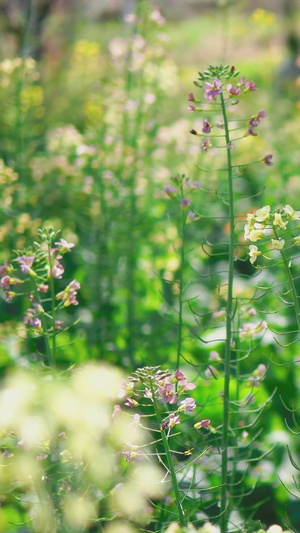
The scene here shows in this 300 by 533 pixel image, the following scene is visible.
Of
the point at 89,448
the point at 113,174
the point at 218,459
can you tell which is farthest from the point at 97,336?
the point at 89,448

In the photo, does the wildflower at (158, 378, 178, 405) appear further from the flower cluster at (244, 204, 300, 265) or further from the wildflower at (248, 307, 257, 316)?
the wildflower at (248, 307, 257, 316)

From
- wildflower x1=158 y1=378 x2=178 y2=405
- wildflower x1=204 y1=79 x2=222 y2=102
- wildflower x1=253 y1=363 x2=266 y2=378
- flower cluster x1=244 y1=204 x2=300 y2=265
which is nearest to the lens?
wildflower x1=158 y1=378 x2=178 y2=405

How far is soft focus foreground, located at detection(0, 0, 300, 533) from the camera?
1336 mm

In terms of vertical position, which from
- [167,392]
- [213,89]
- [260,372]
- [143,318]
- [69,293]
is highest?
[213,89]

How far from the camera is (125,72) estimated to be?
351cm

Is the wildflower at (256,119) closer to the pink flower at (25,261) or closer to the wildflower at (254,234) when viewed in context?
the wildflower at (254,234)

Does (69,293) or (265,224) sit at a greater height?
(265,224)

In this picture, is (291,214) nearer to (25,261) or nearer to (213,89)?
(213,89)

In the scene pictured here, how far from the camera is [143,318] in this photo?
346 centimetres

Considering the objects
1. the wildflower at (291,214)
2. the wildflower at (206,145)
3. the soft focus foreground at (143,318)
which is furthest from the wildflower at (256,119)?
the wildflower at (291,214)

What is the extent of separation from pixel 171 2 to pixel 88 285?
841 inches

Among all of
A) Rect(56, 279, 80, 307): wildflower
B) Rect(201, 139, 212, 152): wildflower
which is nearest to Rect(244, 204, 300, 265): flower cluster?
Rect(201, 139, 212, 152): wildflower

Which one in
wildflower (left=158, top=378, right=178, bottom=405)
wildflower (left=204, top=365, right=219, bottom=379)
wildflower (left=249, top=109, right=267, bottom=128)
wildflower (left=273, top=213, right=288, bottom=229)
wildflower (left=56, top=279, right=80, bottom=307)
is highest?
wildflower (left=249, top=109, right=267, bottom=128)

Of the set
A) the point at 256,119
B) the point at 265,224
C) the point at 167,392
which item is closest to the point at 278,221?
the point at 265,224
